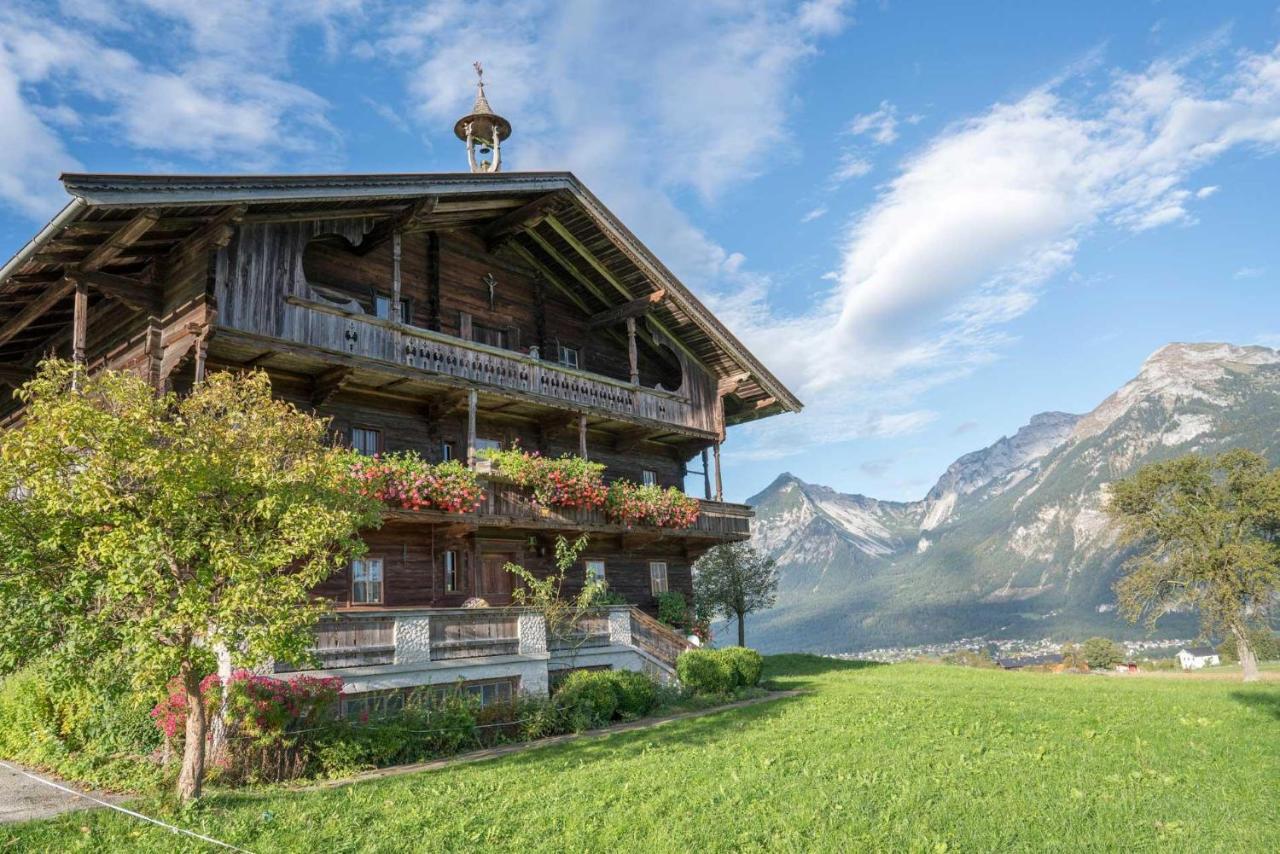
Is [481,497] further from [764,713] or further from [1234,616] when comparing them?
[1234,616]

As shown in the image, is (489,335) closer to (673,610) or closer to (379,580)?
(379,580)

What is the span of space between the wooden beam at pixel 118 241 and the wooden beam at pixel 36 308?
0.56 m

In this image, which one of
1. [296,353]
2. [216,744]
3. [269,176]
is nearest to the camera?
[216,744]

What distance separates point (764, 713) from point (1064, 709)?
246 inches

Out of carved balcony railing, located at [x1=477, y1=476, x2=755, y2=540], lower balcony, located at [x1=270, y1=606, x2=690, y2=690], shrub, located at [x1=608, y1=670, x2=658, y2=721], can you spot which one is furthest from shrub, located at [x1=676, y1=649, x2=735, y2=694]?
carved balcony railing, located at [x1=477, y1=476, x2=755, y2=540]

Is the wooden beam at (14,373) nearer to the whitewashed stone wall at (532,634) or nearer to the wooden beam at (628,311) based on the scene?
the whitewashed stone wall at (532,634)

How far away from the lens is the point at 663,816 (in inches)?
376

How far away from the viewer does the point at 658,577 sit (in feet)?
94.1

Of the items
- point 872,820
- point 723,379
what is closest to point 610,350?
point 723,379

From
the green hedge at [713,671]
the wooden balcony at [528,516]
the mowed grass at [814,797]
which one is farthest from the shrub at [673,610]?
the mowed grass at [814,797]

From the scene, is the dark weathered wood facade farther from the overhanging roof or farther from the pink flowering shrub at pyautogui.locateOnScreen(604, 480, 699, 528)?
the pink flowering shrub at pyautogui.locateOnScreen(604, 480, 699, 528)

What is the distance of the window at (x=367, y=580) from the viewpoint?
20013 mm

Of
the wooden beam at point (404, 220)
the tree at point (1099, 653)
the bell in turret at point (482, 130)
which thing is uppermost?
the bell in turret at point (482, 130)

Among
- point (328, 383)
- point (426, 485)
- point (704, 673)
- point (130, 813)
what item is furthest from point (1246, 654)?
point (130, 813)
